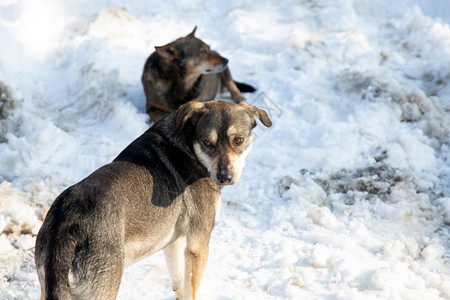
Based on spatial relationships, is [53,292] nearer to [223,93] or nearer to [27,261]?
[27,261]

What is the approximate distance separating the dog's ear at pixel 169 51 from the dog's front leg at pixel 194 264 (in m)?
4.18

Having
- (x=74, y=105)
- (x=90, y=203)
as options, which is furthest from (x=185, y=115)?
(x=74, y=105)

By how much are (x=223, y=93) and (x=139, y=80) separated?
1389 millimetres

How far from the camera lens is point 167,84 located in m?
7.97

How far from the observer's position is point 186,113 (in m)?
4.29

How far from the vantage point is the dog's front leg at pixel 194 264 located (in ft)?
13.8

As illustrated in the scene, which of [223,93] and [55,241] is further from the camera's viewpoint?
[223,93]

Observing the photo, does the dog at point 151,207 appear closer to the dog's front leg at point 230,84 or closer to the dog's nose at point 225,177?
the dog's nose at point 225,177

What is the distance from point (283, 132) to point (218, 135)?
3387 mm

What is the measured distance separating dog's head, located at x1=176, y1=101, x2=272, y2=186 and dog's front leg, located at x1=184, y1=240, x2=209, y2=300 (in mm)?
525

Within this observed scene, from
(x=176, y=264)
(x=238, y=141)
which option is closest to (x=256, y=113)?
(x=238, y=141)

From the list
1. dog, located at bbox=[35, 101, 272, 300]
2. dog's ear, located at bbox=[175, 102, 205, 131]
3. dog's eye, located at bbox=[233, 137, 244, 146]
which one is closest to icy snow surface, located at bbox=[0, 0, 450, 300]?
dog, located at bbox=[35, 101, 272, 300]

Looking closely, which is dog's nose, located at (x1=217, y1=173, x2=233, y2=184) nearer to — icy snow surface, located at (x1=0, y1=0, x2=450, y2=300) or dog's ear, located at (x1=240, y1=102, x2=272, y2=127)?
dog's ear, located at (x1=240, y1=102, x2=272, y2=127)

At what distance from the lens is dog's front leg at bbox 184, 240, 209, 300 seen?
421 centimetres
